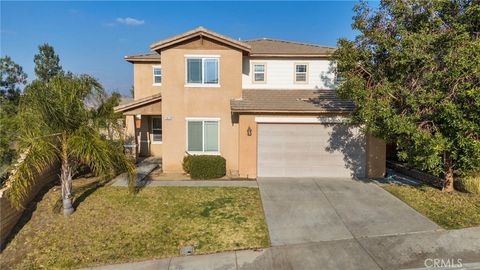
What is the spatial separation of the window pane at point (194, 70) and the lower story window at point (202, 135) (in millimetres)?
1941

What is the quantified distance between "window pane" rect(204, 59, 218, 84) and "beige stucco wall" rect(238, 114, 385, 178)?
7.50 feet

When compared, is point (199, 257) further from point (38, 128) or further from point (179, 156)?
point (179, 156)

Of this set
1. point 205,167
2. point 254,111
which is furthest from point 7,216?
point 254,111

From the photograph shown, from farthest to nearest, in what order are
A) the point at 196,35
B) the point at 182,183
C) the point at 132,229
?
the point at 196,35 → the point at 182,183 → the point at 132,229

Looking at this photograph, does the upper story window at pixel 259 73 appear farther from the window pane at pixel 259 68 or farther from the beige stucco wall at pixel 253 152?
the beige stucco wall at pixel 253 152

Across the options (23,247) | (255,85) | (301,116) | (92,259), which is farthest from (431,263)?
(255,85)

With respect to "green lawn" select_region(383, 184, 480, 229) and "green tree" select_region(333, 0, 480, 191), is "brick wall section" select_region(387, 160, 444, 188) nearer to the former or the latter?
"green lawn" select_region(383, 184, 480, 229)

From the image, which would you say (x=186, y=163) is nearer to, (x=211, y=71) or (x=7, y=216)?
(x=211, y=71)

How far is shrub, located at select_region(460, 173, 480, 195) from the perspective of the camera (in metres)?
11.5

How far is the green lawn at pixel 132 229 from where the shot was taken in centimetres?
795

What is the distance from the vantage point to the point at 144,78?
20.2 meters

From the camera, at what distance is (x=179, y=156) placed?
15508 millimetres

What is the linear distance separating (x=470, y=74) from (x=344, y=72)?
3583mm

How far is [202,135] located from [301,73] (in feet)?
19.3
